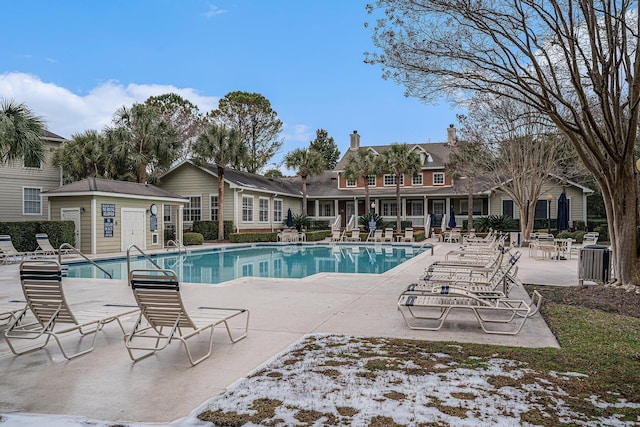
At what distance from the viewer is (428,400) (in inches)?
145

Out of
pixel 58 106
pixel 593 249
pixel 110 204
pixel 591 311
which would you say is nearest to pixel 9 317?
pixel 591 311

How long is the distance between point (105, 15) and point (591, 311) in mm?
17418

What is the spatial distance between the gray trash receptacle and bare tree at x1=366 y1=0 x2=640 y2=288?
0.45 meters

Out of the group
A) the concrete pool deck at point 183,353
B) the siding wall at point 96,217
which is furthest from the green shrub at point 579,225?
the siding wall at point 96,217

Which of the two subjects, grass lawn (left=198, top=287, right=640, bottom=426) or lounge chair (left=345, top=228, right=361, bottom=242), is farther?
lounge chair (left=345, top=228, right=361, bottom=242)

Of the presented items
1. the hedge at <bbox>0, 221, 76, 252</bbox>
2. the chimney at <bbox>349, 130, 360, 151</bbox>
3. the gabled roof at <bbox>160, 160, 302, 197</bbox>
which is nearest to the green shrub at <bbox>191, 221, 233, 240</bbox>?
the gabled roof at <bbox>160, 160, 302, 197</bbox>

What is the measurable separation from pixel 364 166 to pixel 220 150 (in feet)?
32.4

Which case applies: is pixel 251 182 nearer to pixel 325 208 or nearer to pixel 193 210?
pixel 193 210

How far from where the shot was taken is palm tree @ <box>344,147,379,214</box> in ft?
103

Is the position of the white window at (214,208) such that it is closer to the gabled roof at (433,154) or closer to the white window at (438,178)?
the gabled roof at (433,154)

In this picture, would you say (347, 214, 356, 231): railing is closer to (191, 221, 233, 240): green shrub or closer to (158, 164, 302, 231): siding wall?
(158, 164, 302, 231): siding wall

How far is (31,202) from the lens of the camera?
84.0 feet

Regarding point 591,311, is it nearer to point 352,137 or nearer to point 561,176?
point 561,176

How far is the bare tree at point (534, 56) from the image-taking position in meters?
8.74
